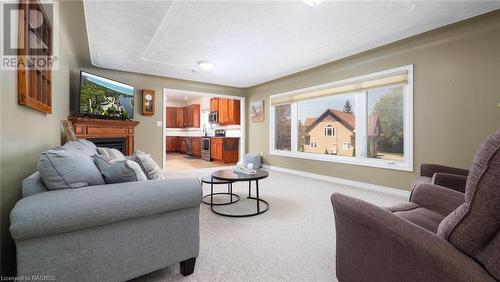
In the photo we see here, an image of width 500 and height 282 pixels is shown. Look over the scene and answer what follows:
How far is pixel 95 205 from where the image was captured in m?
1.09

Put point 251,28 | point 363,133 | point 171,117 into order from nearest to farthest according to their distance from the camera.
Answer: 1. point 251,28
2. point 363,133
3. point 171,117

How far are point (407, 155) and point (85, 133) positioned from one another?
5.00 metres

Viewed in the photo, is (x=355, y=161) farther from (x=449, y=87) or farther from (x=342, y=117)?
(x=449, y=87)

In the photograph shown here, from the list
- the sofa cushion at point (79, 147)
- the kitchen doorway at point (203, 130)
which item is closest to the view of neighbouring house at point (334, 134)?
the kitchen doorway at point (203, 130)

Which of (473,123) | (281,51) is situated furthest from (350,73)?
(473,123)

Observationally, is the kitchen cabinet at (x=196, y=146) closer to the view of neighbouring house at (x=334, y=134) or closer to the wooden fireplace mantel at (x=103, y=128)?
the wooden fireplace mantel at (x=103, y=128)

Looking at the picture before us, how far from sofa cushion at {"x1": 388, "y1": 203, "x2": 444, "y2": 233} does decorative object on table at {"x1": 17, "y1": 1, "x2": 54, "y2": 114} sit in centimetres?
256

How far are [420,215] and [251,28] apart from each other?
2.56 meters

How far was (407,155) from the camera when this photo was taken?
3217 mm

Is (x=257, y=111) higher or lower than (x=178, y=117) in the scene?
lower

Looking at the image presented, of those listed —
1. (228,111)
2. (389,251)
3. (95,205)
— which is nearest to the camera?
(389,251)

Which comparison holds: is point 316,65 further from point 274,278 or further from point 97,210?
point 97,210

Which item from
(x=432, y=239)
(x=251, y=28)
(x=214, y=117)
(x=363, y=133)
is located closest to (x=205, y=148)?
(x=214, y=117)

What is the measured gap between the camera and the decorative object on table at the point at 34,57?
1.41 metres
